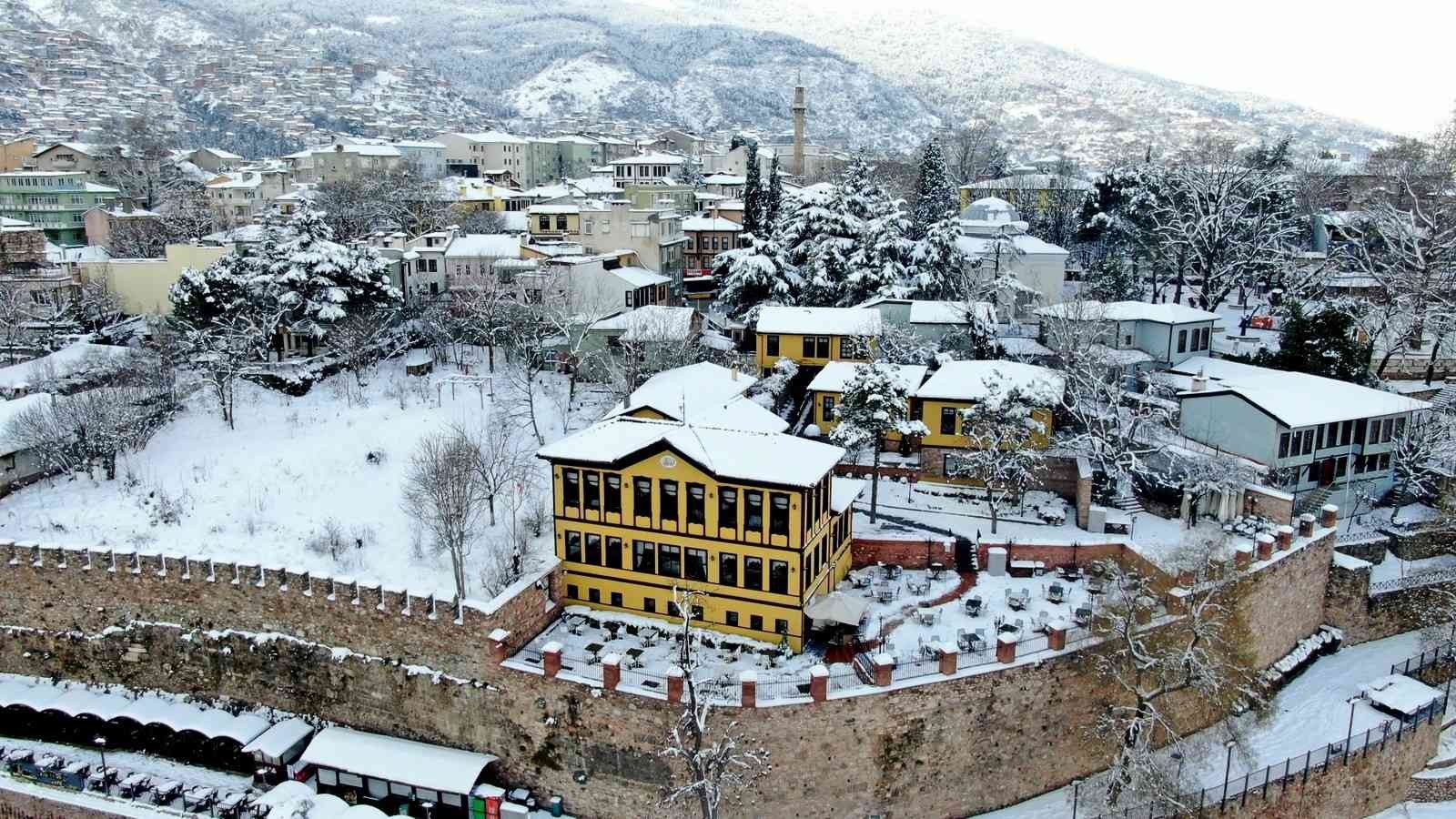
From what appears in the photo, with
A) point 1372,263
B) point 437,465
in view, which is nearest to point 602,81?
point 1372,263

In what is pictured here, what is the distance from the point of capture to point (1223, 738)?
24172 millimetres

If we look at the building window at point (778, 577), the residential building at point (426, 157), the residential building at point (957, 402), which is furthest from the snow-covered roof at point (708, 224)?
the residential building at point (426, 157)

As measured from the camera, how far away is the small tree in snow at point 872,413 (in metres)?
30.0

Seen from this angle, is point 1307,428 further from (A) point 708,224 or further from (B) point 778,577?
(A) point 708,224

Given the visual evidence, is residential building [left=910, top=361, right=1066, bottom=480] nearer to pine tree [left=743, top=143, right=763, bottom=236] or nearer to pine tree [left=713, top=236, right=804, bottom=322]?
pine tree [left=713, top=236, right=804, bottom=322]

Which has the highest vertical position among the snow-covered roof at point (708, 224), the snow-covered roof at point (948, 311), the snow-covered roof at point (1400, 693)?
the snow-covered roof at point (708, 224)

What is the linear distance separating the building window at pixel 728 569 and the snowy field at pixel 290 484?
240 inches

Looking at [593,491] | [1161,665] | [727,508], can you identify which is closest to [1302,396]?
[1161,665]

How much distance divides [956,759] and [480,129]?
136m

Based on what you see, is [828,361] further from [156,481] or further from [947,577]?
[156,481]

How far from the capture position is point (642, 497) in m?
25.4

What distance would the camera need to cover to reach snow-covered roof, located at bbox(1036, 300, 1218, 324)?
3900cm

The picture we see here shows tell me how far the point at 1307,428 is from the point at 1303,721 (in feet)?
33.9

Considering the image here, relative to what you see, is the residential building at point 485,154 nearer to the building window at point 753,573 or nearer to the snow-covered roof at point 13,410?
the snow-covered roof at point 13,410
